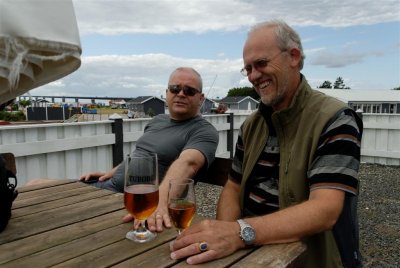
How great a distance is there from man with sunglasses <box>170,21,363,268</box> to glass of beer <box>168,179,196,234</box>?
0.06 meters

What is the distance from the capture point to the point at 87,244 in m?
1.25

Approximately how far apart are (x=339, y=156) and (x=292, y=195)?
284 millimetres

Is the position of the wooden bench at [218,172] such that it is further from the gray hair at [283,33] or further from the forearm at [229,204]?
the gray hair at [283,33]

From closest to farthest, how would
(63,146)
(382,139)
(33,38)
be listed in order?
(33,38), (63,146), (382,139)

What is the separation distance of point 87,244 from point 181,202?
0.37 meters

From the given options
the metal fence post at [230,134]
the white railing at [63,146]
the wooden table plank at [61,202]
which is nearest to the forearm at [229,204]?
the wooden table plank at [61,202]

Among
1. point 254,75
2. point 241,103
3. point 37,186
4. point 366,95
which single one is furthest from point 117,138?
point 241,103

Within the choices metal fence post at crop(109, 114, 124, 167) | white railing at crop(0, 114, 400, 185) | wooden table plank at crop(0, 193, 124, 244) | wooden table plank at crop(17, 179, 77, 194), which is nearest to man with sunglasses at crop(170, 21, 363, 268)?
wooden table plank at crop(0, 193, 124, 244)

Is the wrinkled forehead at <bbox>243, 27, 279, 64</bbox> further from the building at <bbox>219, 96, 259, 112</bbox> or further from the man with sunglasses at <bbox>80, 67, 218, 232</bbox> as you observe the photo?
the building at <bbox>219, 96, 259, 112</bbox>

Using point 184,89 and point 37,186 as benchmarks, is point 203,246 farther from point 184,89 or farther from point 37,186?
point 184,89

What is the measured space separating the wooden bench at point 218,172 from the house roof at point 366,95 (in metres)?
33.1

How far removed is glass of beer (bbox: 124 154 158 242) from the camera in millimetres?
1225

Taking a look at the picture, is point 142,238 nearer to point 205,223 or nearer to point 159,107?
point 205,223

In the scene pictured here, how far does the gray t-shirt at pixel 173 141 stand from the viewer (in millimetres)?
2451
